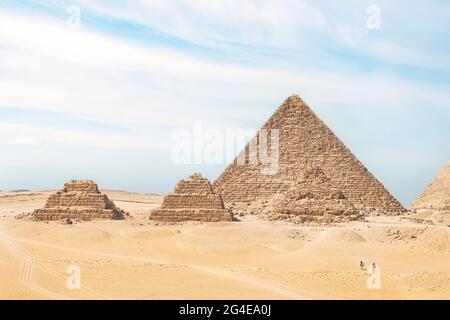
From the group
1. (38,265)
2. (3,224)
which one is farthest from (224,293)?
(3,224)

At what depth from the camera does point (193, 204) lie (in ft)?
129

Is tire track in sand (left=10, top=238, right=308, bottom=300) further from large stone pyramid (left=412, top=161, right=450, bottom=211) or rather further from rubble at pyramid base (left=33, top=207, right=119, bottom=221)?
large stone pyramid (left=412, top=161, right=450, bottom=211)

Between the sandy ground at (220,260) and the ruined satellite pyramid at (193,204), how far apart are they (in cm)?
104

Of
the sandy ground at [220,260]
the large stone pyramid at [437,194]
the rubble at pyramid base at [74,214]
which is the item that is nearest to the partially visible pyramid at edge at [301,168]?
the large stone pyramid at [437,194]

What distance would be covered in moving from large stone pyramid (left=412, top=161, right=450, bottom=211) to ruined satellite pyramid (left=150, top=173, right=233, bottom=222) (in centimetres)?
2970

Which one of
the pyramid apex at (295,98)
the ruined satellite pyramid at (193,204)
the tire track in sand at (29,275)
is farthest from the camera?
the pyramid apex at (295,98)

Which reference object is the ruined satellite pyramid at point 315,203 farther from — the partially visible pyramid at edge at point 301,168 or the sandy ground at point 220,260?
the partially visible pyramid at edge at point 301,168

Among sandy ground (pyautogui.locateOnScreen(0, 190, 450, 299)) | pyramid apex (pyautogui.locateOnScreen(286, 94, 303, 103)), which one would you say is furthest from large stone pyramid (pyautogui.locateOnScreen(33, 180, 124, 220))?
pyramid apex (pyautogui.locateOnScreen(286, 94, 303, 103))

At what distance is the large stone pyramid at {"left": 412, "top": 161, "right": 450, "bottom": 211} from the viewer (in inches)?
2457

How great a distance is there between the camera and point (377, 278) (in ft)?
76.1

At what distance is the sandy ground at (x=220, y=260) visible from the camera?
65.5ft
